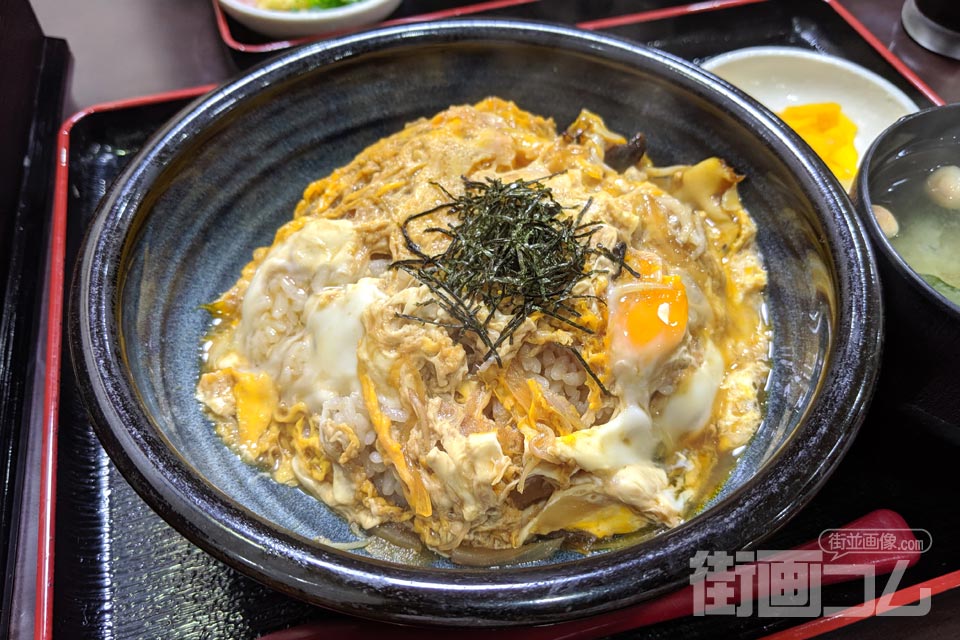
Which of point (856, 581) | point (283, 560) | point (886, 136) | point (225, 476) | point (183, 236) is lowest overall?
point (856, 581)

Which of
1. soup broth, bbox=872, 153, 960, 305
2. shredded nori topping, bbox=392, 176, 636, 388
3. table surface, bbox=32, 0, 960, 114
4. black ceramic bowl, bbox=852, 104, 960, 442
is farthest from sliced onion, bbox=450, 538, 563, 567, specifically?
table surface, bbox=32, 0, 960, 114

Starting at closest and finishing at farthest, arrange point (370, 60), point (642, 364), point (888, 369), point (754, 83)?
point (642, 364) < point (888, 369) < point (370, 60) < point (754, 83)

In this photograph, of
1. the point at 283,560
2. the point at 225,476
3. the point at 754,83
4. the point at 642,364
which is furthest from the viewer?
the point at 754,83

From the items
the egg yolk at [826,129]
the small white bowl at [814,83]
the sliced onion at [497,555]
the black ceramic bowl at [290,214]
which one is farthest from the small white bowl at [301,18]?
the sliced onion at [497,555]

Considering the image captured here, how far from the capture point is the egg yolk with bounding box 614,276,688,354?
5.26 ft

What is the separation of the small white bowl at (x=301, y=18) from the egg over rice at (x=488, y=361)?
4.45 ft

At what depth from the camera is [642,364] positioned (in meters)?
1.60

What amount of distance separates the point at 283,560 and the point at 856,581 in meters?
1.35

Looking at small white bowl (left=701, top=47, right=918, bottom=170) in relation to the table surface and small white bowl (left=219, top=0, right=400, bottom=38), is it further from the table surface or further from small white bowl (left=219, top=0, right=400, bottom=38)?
small white bowl (left=219, top=0, right=400, bottom=38)

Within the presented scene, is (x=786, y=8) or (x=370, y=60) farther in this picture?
(x=786, y=8)

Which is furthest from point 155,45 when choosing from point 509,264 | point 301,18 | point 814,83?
point 814,83

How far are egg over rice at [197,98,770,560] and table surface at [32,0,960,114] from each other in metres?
1.63

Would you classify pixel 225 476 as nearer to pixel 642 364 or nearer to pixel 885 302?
pixel 642 364

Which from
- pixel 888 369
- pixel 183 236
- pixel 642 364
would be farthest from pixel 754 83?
pixel 183 236
